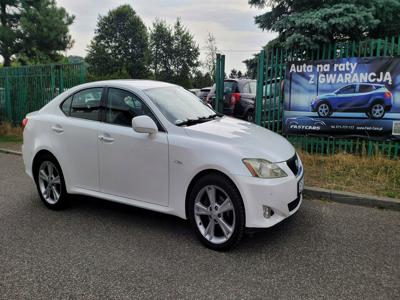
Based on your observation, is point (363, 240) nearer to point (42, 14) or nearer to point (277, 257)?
point (277, 257)

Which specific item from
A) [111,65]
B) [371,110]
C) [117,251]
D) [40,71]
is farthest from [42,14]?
[111,65]

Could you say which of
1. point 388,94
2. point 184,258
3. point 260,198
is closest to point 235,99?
point 388,94

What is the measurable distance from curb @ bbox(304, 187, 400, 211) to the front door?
257 cm

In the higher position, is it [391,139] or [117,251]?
[391,139]

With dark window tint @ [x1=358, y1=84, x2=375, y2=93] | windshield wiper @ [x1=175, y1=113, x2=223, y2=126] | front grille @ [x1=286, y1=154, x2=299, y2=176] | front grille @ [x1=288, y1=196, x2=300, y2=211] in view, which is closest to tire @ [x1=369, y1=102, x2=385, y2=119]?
dark window tint @ [x1=358, y1=84, x2=375, y2=93]

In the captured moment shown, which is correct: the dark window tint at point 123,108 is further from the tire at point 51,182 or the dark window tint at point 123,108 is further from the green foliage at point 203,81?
the green foliage at point 203,81

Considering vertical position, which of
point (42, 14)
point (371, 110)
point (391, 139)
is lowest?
point (391, 139)

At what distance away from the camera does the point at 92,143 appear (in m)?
4.80

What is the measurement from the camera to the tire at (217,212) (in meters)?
3.84

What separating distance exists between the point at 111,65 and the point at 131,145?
167ft

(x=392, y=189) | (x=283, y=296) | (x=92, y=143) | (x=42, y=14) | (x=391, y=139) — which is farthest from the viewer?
(x=42, y=14)

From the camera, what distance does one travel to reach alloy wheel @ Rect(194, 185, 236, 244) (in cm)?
393

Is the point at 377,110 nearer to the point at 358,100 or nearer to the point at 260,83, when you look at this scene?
the point at 358,100

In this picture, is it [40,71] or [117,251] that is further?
[40,71]
